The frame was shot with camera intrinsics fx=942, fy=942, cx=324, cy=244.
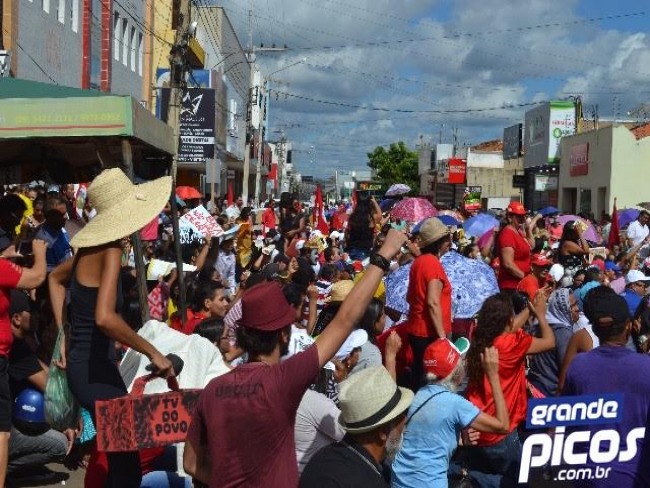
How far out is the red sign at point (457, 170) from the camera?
256ft

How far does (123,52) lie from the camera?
102 feet

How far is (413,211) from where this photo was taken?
16.4 metres

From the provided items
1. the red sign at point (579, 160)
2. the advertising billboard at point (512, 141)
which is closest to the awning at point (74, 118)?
the red sign at point (579, 160)

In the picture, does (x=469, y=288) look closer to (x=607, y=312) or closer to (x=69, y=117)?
(x=607, y=312)

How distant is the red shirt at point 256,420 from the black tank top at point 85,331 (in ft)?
4.43

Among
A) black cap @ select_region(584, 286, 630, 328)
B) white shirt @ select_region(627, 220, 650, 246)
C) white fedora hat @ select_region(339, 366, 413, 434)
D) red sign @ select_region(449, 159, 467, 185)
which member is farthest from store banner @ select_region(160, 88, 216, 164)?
red sign @ select_region(449, 159, 467, 185)

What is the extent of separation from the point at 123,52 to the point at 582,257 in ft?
73.2

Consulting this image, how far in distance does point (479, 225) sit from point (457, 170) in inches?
2515

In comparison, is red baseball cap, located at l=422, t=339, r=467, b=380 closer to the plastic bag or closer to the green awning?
the plastic bag

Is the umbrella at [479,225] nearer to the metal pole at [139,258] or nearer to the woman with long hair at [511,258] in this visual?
the woman with long hair at [511,258]

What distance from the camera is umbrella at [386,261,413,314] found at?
8250mm

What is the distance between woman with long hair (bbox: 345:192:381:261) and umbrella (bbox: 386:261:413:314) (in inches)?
174

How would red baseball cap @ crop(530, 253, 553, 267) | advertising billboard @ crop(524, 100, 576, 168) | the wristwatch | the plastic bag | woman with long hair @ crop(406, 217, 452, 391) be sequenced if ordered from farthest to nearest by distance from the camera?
1. advertising billboard @ crop(524, 100, 576, 168)
2. red baseball cap @ crop(530, 253, 553, 267)
3. woman with long hair @ crop(406, 217, 452, 391)
4. the plastic bag
5. the wristwatch

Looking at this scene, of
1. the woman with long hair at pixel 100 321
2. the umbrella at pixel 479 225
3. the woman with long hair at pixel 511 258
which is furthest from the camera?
the umbrella at pixel 479 225
